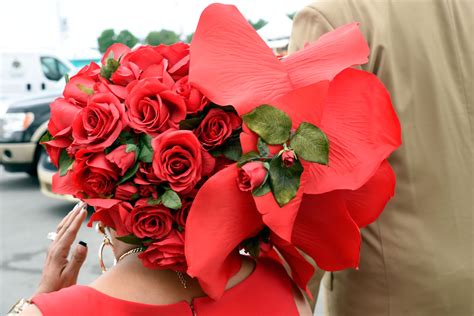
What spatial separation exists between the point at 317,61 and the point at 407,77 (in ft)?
1.64

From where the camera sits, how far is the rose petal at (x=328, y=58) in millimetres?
1069

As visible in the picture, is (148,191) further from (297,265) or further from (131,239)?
(297,265)

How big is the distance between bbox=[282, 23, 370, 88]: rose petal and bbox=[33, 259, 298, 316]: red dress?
48 centimetres

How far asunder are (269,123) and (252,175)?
101 mm

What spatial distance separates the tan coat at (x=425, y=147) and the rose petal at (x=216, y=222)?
1.99 feet

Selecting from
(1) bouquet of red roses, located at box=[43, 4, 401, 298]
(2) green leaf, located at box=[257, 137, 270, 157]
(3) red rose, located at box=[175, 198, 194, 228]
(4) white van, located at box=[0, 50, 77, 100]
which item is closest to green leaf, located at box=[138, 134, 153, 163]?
(1) bouquet of red roses, located at box=[43, 4, 401, 298]

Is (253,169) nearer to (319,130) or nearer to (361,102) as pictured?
(319,130)

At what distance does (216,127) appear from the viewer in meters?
1.07

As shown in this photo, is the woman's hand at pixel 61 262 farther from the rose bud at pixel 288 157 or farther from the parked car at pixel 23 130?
the parked car at pixel 23 130

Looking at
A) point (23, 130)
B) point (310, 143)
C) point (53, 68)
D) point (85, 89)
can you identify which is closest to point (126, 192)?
point (85, 89)

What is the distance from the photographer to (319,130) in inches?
39.6

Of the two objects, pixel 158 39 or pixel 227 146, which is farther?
pixel 158 39

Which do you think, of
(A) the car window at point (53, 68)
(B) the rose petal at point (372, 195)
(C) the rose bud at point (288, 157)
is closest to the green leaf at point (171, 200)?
(C) the rose bud at point (288, 157)

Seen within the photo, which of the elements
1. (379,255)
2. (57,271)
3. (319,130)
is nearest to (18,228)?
(57,271)
